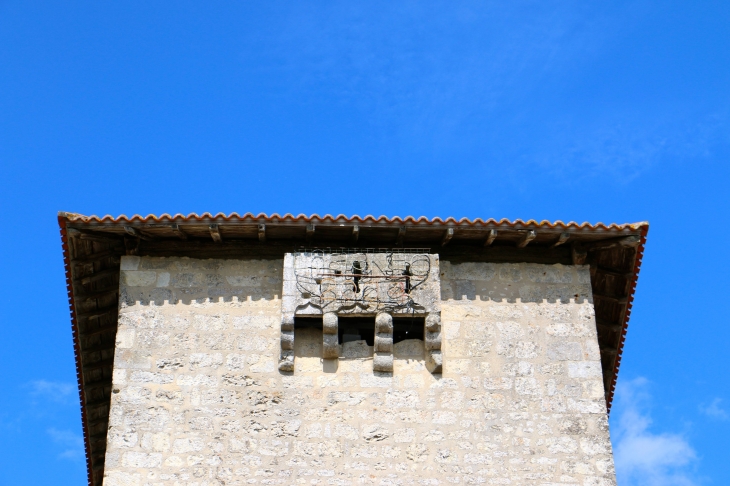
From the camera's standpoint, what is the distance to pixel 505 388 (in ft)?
41.6

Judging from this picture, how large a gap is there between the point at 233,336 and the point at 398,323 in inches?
81.7

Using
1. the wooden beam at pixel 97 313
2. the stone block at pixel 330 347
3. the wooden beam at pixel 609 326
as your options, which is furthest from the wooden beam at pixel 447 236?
the wooden beam at pixel 97 313

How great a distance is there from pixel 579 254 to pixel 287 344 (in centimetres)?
408

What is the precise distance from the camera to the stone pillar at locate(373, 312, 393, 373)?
12.7 m

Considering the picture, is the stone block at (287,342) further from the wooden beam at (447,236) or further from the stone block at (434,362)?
the wooden beam at (447,236)

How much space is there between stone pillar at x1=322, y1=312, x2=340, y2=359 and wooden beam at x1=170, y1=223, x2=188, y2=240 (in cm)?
219

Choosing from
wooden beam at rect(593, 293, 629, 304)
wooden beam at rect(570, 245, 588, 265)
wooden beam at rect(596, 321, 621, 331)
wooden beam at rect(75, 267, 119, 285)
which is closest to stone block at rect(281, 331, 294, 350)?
wooden beam at rect(75, 267, 119, 285)

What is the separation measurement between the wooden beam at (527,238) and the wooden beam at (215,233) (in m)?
3.91

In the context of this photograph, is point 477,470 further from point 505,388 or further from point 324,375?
point 324,375

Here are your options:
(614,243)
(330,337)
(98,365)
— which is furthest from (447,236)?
(98,365)

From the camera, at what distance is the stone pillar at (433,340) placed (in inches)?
501

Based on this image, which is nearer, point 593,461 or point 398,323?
point 593,461

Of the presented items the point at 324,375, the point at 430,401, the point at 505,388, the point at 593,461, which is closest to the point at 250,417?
the point at 324,375

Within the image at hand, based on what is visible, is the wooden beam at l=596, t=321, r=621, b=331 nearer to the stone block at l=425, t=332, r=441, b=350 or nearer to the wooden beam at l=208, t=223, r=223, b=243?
the stone block at l=425, t=332, r=441, b=350
